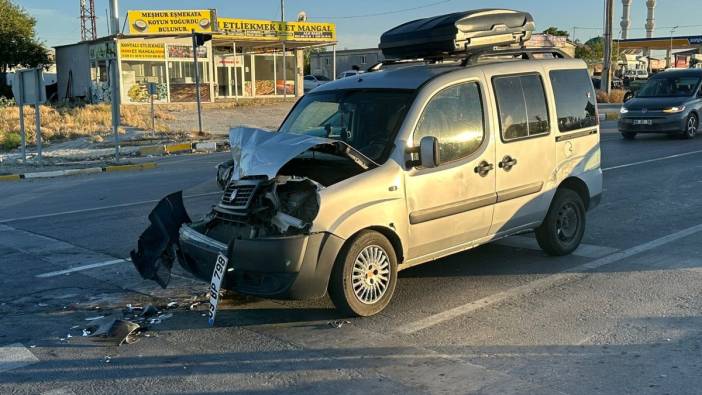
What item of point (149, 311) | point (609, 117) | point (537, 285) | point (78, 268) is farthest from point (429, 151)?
point (609, 117)

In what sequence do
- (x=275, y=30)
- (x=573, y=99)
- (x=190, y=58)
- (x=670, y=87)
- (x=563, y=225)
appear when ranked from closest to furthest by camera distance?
(x=573, y=99) < (x=563, y=225) < (x=670, y=87) < (x=190, y=58) < (x=275, y=30)

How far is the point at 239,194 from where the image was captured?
17.4ft

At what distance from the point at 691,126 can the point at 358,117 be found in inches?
615

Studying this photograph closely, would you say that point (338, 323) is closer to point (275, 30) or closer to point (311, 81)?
point (275, 30)

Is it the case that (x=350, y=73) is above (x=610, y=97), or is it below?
above

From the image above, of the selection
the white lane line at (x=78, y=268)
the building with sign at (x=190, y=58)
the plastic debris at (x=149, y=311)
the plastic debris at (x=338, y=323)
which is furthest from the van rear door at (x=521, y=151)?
the building with sign at (x=190, y=58)

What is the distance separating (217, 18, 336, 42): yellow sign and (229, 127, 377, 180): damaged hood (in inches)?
1264

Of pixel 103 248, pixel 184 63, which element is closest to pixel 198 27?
pixel 184 63

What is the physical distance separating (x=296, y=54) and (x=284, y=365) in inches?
1526

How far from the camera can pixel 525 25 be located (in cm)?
698

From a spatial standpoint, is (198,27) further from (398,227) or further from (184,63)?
(398,227)

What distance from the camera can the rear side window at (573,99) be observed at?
6750 mm

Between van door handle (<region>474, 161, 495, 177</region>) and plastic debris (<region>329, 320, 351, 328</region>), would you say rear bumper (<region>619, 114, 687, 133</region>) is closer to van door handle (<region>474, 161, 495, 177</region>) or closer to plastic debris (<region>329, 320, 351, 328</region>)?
van door handle (<region>474, 161, 495, 177</region>)

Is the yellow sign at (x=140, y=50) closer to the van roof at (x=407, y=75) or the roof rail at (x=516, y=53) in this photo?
the van roof at (x=407, y=75)
